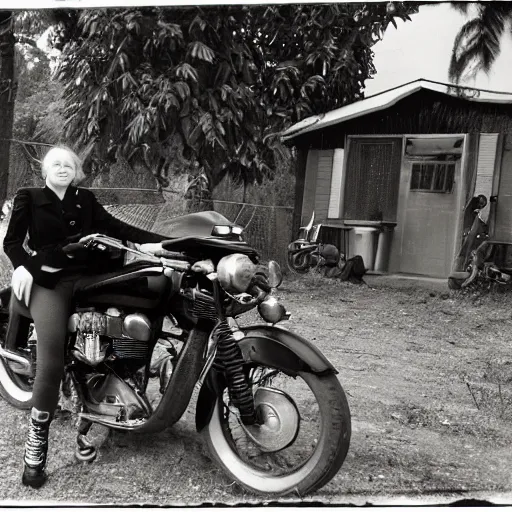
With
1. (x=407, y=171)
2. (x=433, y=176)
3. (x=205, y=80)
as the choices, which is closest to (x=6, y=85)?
(x=205, y=80)

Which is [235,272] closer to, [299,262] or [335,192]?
[299,262]

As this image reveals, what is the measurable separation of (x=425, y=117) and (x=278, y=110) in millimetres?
736

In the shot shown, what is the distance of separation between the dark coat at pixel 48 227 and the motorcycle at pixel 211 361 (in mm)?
149

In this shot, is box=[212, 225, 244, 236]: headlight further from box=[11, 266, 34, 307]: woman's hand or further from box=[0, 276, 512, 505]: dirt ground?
box=[11, 266, 34, 307]: woman's hand

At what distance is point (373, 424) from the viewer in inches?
108

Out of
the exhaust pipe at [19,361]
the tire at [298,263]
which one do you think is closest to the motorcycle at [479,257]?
the tire at [298,263]

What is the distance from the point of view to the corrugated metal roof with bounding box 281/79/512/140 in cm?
286

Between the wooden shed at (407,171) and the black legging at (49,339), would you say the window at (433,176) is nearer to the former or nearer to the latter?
the wooden shed at (407,171)

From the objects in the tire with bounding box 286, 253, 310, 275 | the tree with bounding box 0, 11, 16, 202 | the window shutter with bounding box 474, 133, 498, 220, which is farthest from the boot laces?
the window shutter with bounding box 474, 133, 498, 220

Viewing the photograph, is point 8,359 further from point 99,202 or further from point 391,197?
point 391,197

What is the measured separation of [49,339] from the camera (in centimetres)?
245

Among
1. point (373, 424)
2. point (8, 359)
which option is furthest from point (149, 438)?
point (373, 424)

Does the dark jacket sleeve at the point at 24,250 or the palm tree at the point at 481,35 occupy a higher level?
the palm tree at the point at 481,35

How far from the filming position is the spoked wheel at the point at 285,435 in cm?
211
